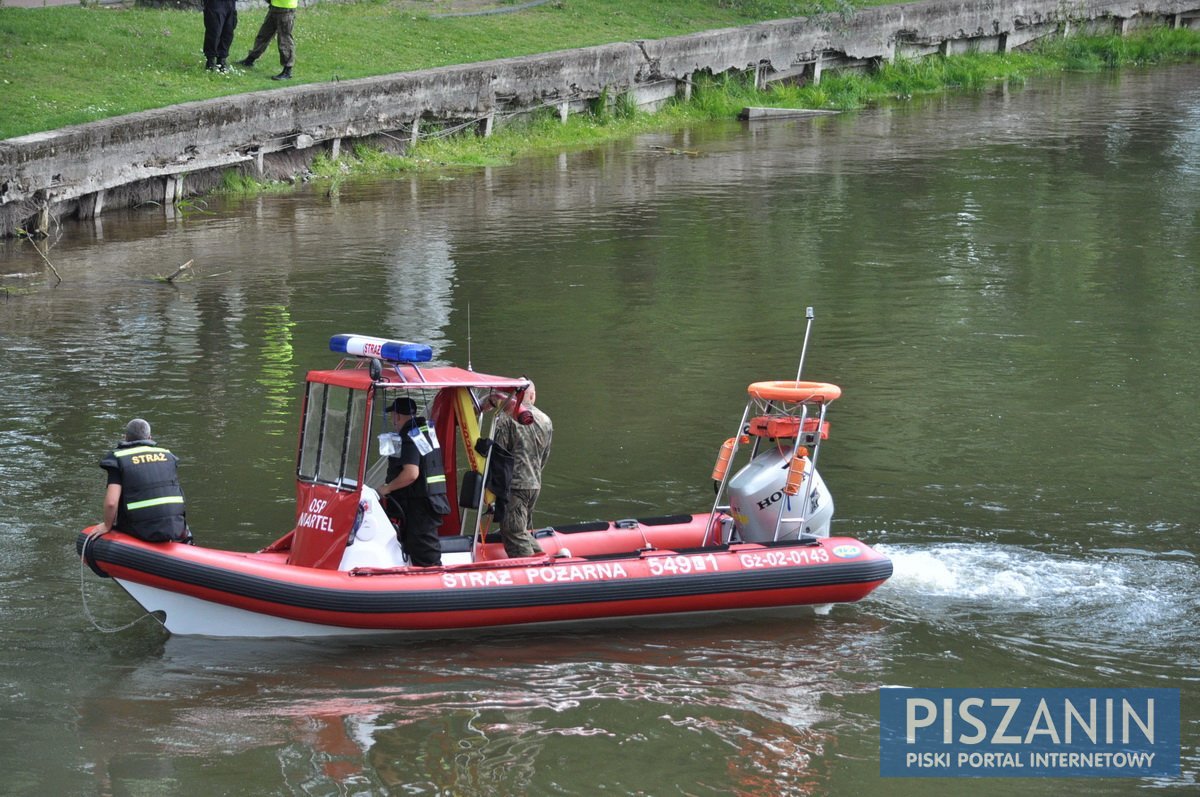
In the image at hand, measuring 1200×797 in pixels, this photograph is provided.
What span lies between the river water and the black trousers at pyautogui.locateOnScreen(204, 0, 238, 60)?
3.12 m

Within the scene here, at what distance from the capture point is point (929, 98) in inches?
1364

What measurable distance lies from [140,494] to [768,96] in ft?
82.2

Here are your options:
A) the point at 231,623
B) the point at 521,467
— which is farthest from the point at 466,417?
the point at 231,623

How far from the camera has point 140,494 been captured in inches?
373

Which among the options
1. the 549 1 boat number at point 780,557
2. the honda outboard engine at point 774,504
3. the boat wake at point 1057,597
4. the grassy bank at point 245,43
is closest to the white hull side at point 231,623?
the 549 1 boat number at point 780,557

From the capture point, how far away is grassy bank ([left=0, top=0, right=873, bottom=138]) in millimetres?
22891

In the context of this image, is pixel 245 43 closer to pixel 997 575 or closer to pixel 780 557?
pixel 780 557

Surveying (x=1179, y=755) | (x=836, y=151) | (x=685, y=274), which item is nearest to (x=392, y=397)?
(x=1179, y=755)

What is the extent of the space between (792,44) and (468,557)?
25.2 metres

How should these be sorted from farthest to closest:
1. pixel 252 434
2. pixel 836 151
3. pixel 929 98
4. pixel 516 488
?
pixel 929 98, pixel 836 151, pixel 252 434, pixel 516 488

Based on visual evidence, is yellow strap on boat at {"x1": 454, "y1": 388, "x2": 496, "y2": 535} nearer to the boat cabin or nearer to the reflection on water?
the boat cabin

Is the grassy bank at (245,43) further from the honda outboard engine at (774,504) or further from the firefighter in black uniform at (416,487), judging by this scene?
the honda outboard engine at (774,504)

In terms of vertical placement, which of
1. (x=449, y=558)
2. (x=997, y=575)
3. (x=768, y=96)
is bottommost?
(x=997, y=575)

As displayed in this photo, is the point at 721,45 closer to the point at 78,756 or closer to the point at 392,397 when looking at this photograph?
the point at 392,397
